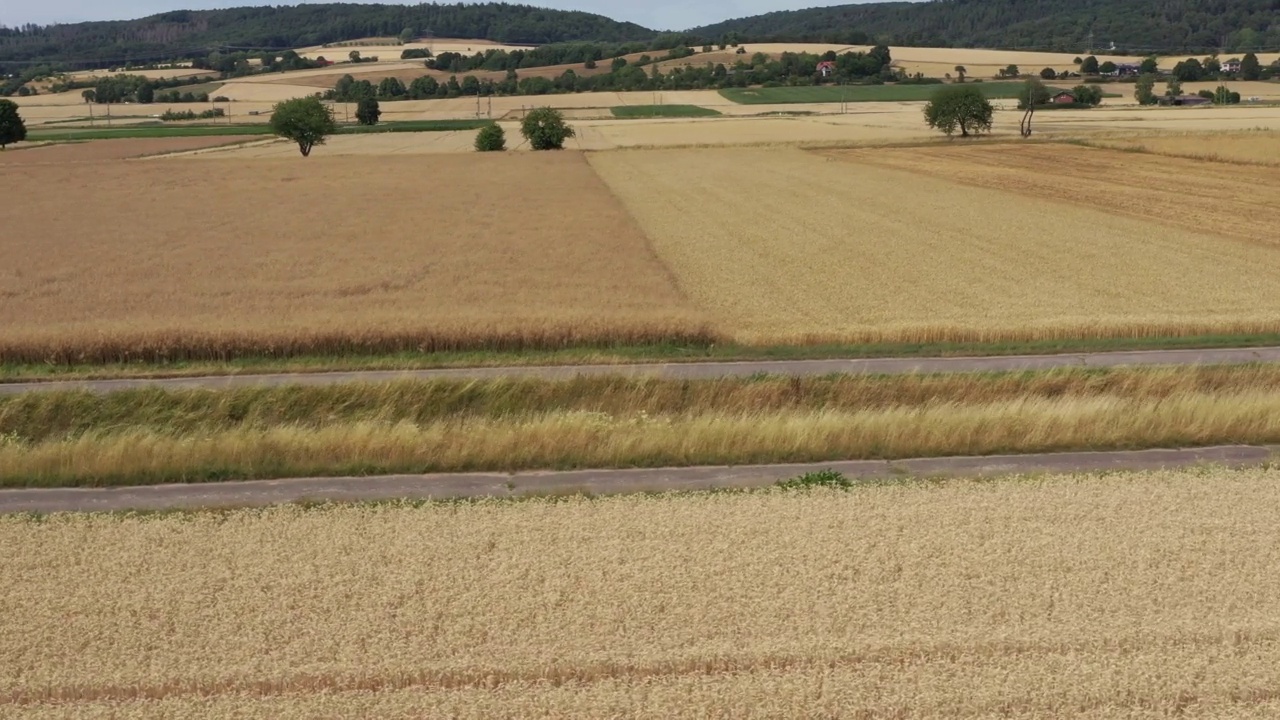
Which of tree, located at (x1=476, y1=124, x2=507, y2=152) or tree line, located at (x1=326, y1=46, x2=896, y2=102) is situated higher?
tree line, located at (x1=326, y1=46, x2=896, y2=102)

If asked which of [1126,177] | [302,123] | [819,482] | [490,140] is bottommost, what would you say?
[1126,177]

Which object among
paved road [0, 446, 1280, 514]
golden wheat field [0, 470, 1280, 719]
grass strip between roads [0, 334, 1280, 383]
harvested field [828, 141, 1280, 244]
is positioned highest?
golden wheat field [0, 470, 1280, 719]

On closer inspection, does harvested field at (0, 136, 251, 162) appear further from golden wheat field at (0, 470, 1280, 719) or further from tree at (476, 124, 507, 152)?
golden wheat field at (0, 470, 1280, 719)

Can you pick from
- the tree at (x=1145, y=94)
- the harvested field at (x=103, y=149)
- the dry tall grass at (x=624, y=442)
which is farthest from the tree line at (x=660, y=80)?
the dry tall grass at (x=624, y=442)

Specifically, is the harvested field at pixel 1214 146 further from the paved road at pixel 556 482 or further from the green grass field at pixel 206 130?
the green grass field at pixel 206 130

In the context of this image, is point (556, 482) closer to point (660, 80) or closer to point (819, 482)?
point (819, 482)

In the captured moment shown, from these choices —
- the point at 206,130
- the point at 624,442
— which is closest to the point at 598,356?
the point at 624,442

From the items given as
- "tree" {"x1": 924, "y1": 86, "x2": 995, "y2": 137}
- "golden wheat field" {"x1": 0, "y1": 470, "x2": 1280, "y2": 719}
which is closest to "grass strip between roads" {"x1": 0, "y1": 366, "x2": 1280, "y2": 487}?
"golden wheat field" {"x1": 0, "y1": 470, "x2": 1280, "y2": 719}
